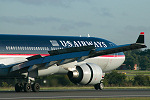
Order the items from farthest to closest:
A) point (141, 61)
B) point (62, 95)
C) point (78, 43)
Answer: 1. point (141, 61)
2. point (78, 43)
3. point (62, 95)

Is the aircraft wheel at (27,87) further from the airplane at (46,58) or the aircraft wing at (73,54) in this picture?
the aircraft wing at (73,54)

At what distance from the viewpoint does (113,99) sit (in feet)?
85.3

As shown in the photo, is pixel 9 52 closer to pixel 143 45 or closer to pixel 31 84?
pixel 31 84

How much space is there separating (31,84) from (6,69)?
2.45 metres

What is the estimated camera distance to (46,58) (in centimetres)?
3052

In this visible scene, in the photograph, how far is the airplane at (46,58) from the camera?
29553mm

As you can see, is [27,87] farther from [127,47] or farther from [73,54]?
[127,47]

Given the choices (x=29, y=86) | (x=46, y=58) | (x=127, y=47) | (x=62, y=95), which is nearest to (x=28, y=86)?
(x=29, y=86)

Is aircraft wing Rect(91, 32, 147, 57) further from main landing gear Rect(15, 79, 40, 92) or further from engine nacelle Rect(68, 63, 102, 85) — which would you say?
main landing gear Rect(15, 79, 40, 92)

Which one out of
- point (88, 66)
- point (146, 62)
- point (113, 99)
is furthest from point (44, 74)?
point (146, 62)

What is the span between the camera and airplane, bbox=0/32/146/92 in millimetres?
29553

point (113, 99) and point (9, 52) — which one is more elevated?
point (9, 52)

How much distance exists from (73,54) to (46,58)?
2.21m

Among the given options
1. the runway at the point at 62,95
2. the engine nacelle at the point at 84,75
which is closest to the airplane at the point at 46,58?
the engine nacelle at the point at 84,75
